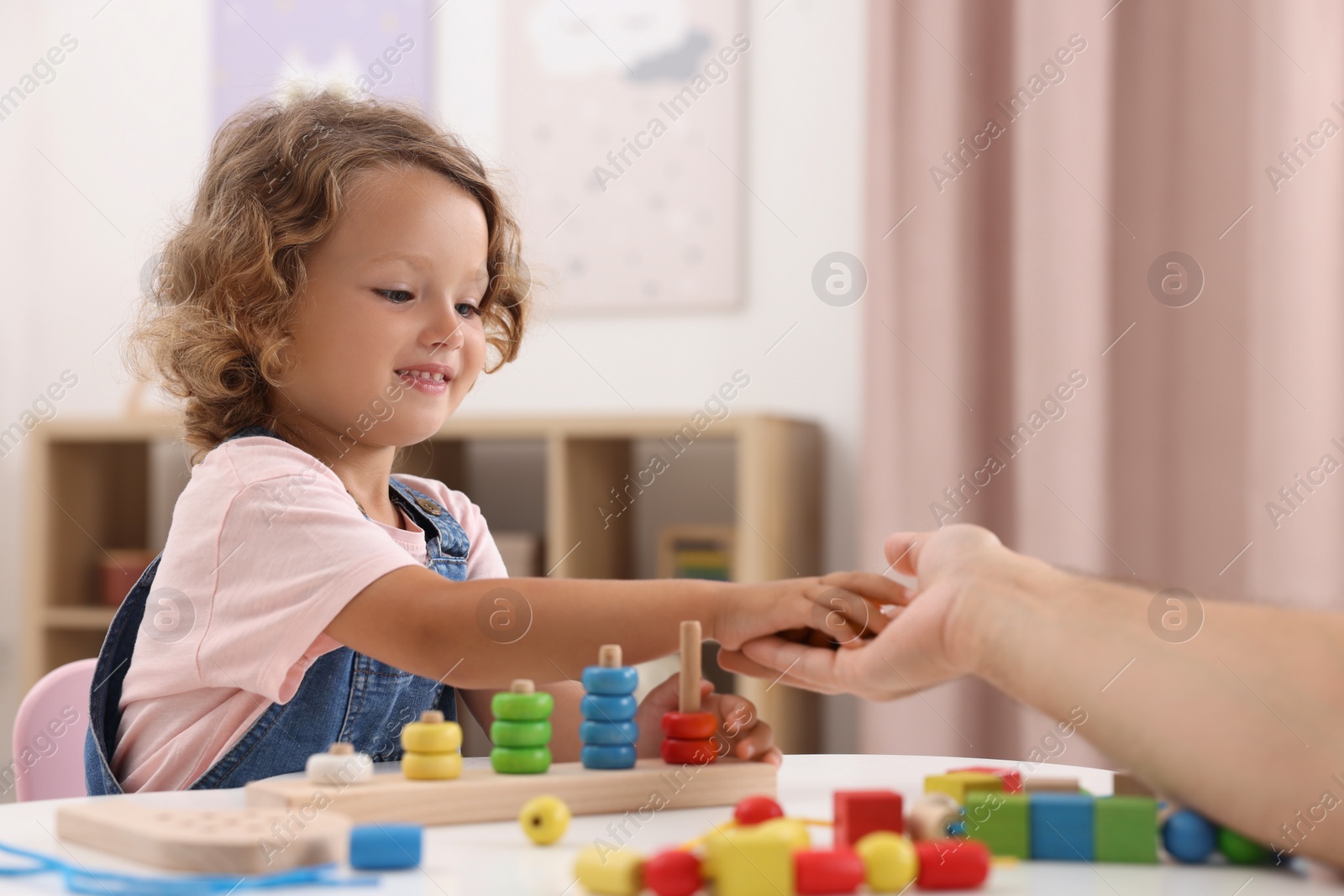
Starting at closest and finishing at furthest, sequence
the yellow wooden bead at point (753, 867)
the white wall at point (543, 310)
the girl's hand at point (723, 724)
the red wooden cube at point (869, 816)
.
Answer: the yellow wooden bead at point (753, 867) → the red wooden cube at point (869, 816) → the girl's hand at point (723, 724) → the white wall at point (543, 310)

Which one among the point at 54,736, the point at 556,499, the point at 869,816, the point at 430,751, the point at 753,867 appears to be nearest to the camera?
the point at 753,867

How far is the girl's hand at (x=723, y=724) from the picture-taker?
2.73 ft

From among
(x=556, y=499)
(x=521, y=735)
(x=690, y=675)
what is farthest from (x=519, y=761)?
(x=556, y=499)

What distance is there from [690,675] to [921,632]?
17 centimetres

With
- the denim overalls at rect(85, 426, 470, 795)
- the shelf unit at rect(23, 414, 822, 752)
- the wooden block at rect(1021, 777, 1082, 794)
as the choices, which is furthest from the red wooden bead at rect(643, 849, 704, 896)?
the shelf unit at rect(23, 414, 822, 752)

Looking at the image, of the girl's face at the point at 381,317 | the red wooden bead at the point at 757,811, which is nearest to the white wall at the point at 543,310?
the girl's face at the point at 381,317

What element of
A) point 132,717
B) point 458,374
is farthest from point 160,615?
point 458,374

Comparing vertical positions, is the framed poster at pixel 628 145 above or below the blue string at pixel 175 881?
above

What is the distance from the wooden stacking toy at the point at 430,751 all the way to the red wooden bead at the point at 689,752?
144 mm

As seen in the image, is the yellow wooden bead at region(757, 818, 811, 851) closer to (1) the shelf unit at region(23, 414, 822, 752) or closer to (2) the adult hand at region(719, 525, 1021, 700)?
(2) the adult hand at region(719, 525, 1021, 700)

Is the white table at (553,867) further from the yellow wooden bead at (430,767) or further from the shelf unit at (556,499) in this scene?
the shelf unit at (556,499)

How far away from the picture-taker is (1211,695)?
0.59 meters

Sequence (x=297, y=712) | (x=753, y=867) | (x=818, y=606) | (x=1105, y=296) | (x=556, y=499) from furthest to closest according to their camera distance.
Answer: (x=556, y=499) → (x=1105, y=296) → (x=297, y=712) → (x=818, y=606) → (x=753, y=867)

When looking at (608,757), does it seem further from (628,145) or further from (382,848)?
(628,145)
